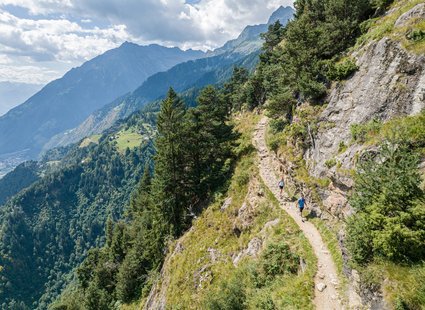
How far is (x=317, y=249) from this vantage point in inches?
781

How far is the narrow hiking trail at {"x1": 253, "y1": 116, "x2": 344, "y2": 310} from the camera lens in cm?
1579

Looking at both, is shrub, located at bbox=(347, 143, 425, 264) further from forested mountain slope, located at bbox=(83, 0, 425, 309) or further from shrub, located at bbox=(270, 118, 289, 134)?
shrub, located at bbox=(270, 118, 289, 134)

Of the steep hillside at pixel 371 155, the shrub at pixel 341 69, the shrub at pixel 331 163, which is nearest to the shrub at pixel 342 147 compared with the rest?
the steep hillside at pixel 371 155

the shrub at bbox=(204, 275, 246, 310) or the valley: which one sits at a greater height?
the valley

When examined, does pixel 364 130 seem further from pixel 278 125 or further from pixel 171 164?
pixel 171 164

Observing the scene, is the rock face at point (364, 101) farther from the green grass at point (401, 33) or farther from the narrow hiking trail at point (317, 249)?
the narrow hiking trail at point (317, 249)

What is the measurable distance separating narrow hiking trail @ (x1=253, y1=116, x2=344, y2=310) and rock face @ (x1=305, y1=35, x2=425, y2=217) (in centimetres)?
258

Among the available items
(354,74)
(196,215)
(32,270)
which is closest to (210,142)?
(196,215)

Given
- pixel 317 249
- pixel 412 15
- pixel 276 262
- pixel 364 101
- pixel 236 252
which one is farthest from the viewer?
pixel 236 252

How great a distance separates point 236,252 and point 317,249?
30.8 feet

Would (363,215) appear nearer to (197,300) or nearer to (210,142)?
(197,300)

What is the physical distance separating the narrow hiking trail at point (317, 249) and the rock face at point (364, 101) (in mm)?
2579

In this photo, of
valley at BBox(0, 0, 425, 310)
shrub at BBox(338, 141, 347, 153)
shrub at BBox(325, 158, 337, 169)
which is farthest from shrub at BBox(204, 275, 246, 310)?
shrub at BBox(338, 141, 347, 153)

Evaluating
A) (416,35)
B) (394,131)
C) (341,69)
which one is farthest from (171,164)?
(416,35)
